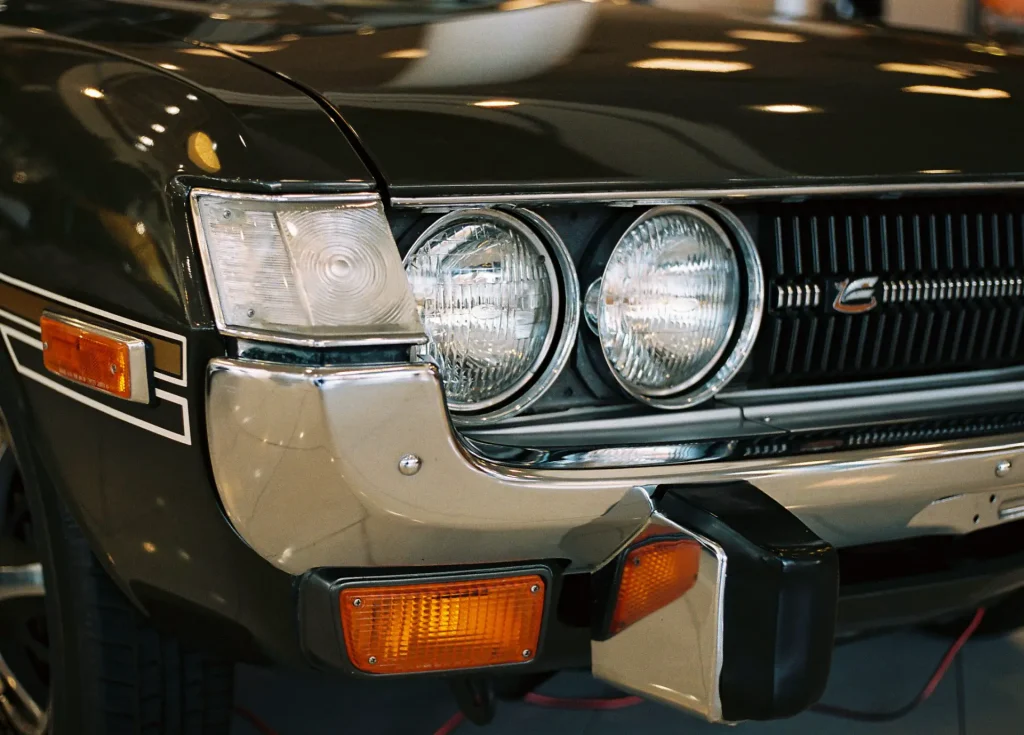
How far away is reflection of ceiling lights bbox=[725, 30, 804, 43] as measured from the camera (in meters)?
1.61

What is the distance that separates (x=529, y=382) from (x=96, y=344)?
0.47 metres

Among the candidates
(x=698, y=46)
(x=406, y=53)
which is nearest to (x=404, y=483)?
(x=406, y=53)

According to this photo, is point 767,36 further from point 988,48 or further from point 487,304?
point 487,304

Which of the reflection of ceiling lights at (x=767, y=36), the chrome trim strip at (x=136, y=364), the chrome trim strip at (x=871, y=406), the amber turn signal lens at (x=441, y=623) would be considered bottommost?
the amber turn signal lens at (x=441, y=623)

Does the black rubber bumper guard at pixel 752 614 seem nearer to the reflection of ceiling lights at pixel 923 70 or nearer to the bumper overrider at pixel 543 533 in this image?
the bumper overrider at pixel 543 533

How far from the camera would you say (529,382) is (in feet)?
4.14

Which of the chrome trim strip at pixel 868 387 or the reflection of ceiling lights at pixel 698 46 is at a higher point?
the reflection of ceiling lights at pixel 698 46

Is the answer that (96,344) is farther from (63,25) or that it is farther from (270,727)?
A: (270,727)

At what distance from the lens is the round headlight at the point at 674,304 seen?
1.29m

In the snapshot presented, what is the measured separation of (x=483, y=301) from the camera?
1.23m

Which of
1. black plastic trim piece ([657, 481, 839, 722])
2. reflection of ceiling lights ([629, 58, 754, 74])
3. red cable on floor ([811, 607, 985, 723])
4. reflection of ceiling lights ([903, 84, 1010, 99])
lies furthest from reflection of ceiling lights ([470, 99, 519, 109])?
red cable on floor ([811, 607, 985, 723])

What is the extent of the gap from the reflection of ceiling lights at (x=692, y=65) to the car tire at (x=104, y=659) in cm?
89

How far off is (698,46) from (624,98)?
0.30 m

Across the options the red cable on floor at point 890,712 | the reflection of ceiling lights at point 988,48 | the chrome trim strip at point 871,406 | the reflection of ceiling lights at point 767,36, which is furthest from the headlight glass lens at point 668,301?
the red cable on floor at point 890,712
